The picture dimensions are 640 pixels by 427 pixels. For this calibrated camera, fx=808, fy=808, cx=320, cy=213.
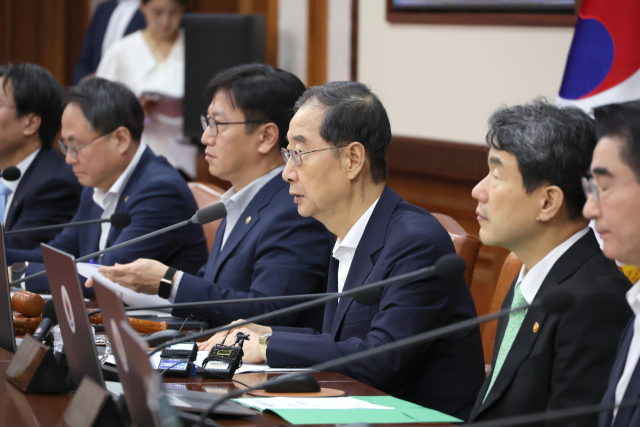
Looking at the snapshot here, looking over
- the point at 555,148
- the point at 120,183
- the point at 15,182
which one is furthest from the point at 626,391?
the point at 15,182

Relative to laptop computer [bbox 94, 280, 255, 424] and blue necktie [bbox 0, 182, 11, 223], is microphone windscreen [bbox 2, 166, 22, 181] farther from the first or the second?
laptop computer [bbox 94, 280, 255, 424]

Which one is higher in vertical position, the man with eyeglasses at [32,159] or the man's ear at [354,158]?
the man's ear at [354,158]

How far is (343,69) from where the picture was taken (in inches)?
165

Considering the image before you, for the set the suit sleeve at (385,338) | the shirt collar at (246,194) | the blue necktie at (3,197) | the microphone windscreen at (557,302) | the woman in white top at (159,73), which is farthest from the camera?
the woman in white top at (159,73)

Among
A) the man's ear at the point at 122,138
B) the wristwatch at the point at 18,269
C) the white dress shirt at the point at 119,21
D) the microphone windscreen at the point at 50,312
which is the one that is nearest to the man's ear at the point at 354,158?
the microphone windscreen at the point at 50,312

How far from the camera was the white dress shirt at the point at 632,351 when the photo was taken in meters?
1.31

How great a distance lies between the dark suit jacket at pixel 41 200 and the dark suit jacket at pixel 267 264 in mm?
1114

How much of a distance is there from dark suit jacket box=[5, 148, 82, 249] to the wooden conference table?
1.52 meters

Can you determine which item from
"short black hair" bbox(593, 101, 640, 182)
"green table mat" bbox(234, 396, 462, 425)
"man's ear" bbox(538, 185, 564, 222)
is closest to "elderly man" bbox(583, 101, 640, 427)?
"short black hair" bbox(593, 101, 640, 182)

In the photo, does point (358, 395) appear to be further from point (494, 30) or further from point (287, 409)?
point (494, 30)

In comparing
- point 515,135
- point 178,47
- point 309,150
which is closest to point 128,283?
point 309,150

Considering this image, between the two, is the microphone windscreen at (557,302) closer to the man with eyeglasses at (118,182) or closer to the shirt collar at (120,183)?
the man with eyeglasses at (118,182)

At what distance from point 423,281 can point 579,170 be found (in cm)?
40

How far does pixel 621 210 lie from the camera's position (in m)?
1.29
